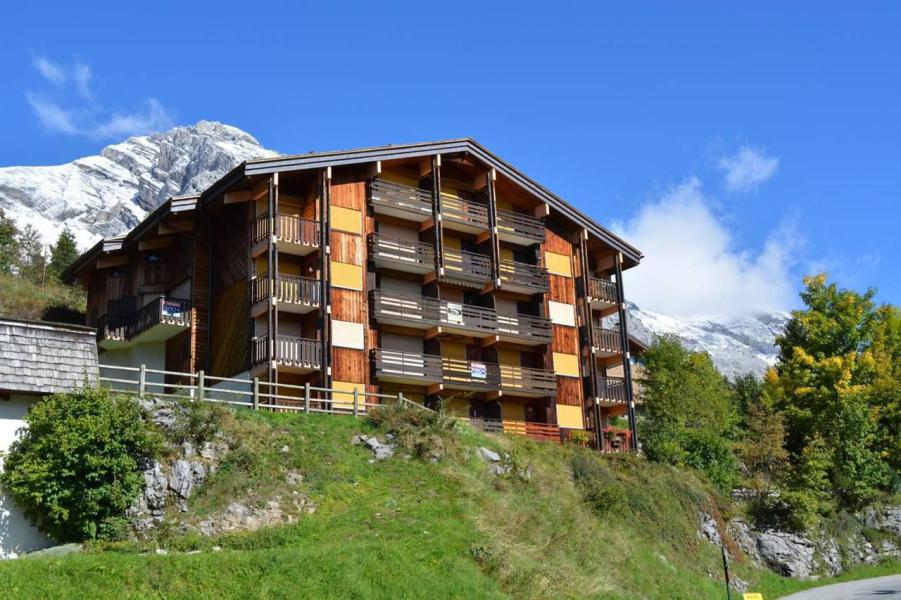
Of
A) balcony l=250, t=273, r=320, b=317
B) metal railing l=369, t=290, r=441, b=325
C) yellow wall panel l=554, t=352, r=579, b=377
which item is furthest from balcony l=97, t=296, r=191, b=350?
yellow wall panel l=554, t=352, r=579, b=377

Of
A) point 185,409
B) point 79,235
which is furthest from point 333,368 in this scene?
point 79,235

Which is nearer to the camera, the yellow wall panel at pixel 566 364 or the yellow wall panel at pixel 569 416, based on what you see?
the yellow wall panel at pixel 569 416

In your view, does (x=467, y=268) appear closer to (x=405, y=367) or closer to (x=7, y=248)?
(x=405, y=367)

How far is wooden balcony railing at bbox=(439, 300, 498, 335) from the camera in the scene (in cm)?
4062

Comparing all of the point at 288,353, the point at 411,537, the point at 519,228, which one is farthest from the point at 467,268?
the point at 411,537

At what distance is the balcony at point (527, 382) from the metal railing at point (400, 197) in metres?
7.88

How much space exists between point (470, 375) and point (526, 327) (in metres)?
4.01

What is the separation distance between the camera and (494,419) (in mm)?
41750

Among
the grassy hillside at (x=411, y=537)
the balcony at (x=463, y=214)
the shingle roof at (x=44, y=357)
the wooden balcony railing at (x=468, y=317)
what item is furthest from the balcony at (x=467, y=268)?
the shingle roof at (x=44, y=357)

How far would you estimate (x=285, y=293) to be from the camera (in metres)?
36.3

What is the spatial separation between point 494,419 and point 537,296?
657cm

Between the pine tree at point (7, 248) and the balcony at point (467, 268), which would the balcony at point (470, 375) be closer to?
the balcony at point (467, 268)

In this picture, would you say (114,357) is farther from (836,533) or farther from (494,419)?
(836,533)

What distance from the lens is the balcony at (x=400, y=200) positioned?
4000cm
